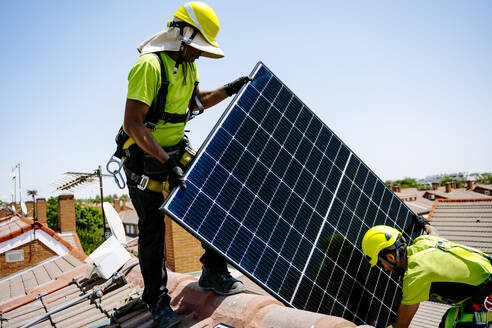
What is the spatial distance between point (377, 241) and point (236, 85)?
2.65m

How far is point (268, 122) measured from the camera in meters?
4.56

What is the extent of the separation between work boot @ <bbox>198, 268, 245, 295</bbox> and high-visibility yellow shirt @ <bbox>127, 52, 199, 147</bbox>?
1.56 meters

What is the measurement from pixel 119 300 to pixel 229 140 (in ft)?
8.97

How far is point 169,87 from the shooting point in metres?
3.42

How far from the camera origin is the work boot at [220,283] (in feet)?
12.1

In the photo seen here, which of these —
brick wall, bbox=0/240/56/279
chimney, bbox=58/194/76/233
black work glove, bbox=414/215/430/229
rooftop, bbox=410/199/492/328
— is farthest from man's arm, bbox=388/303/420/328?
chimney, bbox=58/194/76/233

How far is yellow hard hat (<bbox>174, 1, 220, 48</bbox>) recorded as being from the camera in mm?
3479

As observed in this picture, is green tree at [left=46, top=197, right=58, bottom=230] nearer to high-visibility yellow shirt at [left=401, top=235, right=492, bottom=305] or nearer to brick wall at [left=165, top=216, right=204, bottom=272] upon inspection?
brick wall at [left=165, top=216, right=204, bottom=272]

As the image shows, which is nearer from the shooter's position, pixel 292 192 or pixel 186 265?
pixel 292 192

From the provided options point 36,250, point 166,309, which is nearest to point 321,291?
point 166,309

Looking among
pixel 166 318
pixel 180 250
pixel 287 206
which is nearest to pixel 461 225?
pixel 180 250

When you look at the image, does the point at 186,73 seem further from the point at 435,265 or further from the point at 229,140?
the point at 435,265

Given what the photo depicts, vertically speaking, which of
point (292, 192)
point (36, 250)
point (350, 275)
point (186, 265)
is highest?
point (292, 192)

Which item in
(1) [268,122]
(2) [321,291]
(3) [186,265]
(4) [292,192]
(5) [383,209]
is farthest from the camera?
(3) [186,265]
